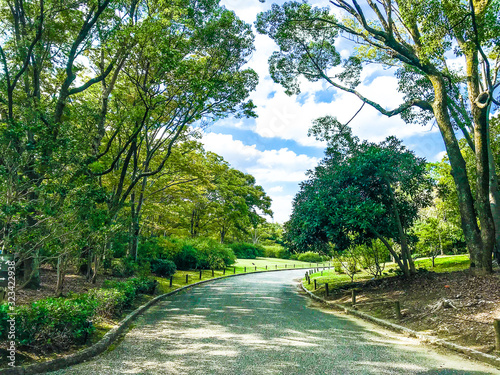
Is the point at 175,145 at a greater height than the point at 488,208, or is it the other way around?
the point at 175,145

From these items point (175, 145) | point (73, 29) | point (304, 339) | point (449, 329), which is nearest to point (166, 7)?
point (73, 29)

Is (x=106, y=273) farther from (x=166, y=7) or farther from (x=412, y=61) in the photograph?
(x=412, y=61)

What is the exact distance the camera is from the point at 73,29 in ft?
40.8

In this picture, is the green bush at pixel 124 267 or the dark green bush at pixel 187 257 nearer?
the green bush at pixel 124 267

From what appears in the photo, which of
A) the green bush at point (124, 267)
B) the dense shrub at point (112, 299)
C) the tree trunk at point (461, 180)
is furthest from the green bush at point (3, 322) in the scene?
the tree trunk at point (461, 180)

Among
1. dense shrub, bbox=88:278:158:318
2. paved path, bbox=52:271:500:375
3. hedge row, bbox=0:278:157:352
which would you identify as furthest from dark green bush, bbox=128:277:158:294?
hedge row, bbox=0:278:157:352

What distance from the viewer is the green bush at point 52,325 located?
210 inches

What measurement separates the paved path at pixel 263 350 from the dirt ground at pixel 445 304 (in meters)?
0.87

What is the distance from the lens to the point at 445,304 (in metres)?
8.81

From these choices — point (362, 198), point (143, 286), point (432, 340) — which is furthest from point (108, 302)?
point (362, 198)

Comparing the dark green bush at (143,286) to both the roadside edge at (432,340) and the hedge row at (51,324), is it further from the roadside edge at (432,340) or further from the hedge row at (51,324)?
the roadside edge at (432,340)

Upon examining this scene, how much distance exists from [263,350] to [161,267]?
57.3 ft

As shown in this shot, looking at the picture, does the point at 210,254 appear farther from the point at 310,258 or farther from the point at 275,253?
the point at 310,258

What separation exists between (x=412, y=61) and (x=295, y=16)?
495cm
